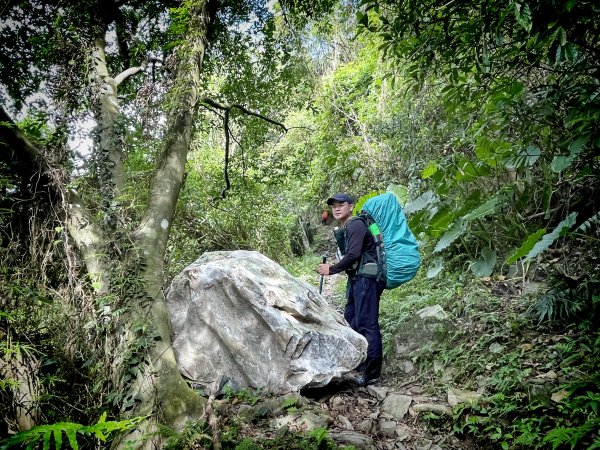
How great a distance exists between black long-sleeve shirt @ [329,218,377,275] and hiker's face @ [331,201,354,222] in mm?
241

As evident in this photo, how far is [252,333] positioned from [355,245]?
1.60 meters

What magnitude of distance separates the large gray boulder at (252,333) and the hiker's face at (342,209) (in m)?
1.18

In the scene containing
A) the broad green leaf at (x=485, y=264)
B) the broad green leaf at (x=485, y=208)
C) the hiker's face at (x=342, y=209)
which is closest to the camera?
the broad green leaf at (x=485, y=208)

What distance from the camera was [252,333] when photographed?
3920 millimetres

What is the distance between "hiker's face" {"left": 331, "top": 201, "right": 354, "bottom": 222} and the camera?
15.7ft

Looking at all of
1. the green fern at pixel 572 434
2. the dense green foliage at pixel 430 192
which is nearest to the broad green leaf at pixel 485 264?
the dense green foliage at pixel 430 192

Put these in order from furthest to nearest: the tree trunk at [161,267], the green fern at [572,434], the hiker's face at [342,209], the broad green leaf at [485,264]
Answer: the hiker's face at [342,209] → the tree trunk at [161,267] → the broad green leaf at [485,264] → the green fern at [572,434]

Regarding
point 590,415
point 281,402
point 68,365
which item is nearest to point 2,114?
point 68,365

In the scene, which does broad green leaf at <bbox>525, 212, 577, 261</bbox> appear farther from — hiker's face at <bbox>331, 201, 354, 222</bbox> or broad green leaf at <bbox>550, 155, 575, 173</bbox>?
hiker's face at <bbox>331, 201, 354, 222</bbox>

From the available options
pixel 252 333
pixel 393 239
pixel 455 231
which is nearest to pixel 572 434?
pixel 455 231

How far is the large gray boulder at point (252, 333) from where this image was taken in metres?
3.77

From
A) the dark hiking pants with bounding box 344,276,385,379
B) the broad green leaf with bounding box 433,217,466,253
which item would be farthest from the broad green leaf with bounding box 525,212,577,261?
the dark hiking pants with bounding box 344,276,385,379

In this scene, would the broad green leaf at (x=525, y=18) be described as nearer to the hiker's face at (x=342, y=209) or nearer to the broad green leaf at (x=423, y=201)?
the broad green leaf at (x=423, y=201)

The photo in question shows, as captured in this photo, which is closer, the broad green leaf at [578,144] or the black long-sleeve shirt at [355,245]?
the broad green leaf at [578,144]
